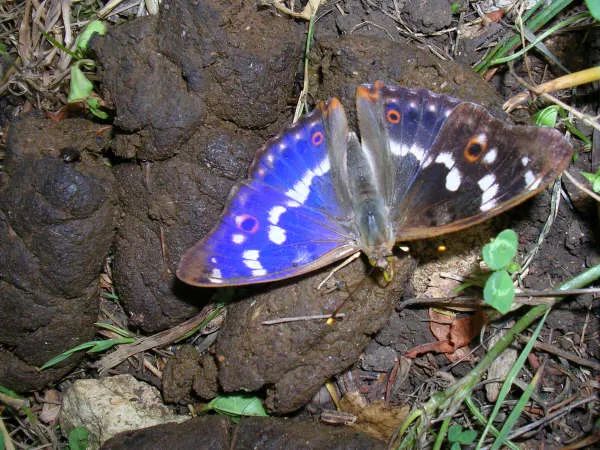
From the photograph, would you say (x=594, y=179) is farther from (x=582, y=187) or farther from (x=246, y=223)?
→ (x=246, y=223)

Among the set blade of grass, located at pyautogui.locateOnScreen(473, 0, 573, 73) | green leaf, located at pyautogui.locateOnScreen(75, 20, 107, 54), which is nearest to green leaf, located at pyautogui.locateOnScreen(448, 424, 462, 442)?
blade of grass, located at pyautogui.locateOnScreen(473, 0, 573, 73)

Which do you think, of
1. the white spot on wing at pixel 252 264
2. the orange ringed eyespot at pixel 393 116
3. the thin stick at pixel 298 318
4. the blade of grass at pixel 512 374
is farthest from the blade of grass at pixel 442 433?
the orange ringed eyespot at pixel 393 116

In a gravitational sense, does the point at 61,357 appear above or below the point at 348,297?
below

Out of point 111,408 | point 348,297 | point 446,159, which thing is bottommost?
point 111,408

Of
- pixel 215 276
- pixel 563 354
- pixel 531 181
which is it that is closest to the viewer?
pixel 531 181

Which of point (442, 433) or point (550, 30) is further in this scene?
point (550, 30)

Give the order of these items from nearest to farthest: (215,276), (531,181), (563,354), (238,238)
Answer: (531,181) < (215,276) < (238,238) < (563,354)

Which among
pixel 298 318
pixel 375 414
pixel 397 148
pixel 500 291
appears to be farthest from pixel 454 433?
pixel 397 148

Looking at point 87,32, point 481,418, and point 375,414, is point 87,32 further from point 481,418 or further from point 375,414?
point 481,418
